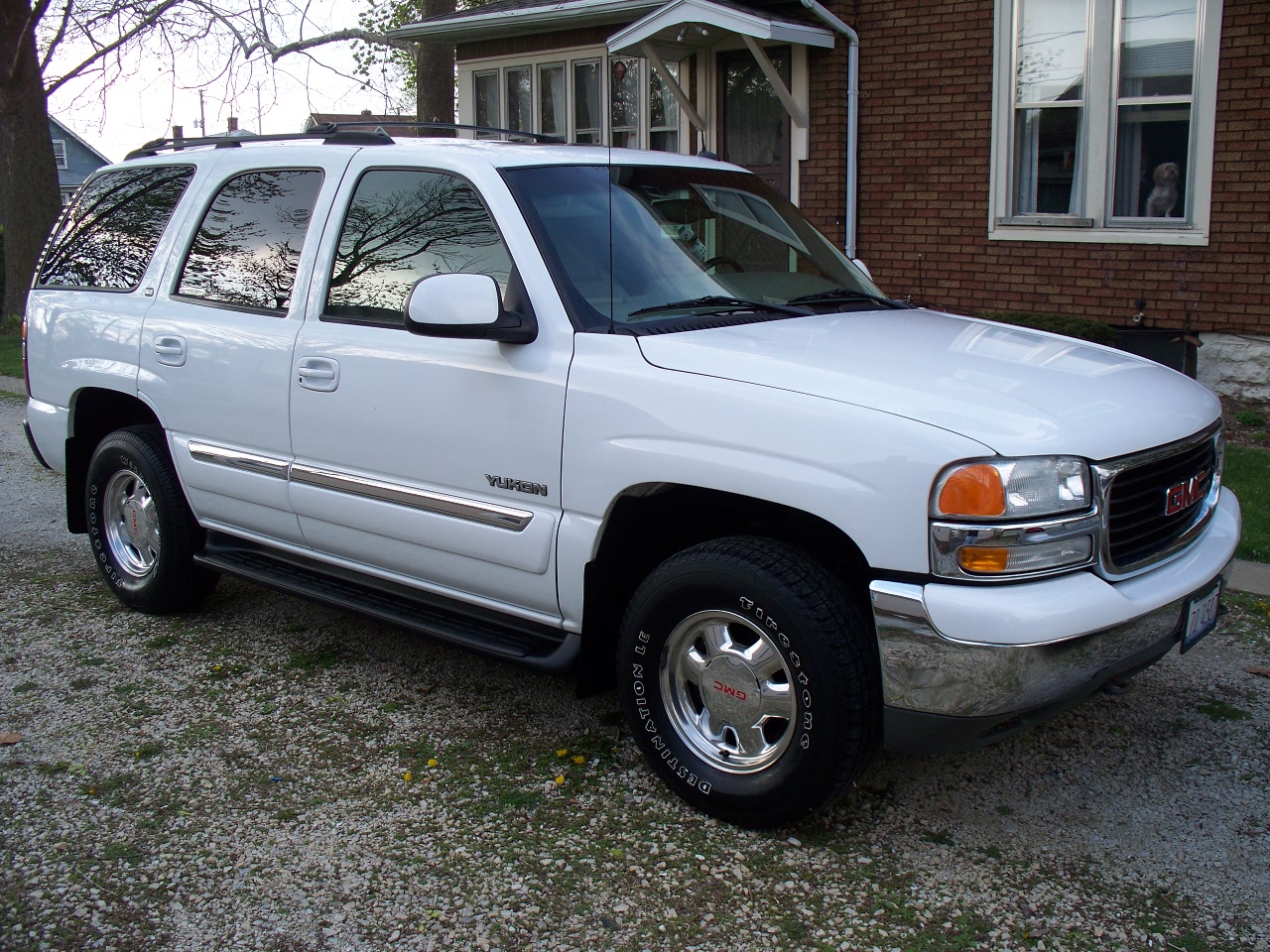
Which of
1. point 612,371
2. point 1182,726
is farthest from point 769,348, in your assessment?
point 1182,726

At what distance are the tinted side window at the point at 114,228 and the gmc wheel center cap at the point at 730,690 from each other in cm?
327

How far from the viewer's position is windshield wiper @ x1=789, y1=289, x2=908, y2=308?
14.0 ft

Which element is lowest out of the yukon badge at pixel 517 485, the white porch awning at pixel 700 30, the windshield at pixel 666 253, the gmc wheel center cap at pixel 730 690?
the gmc wheel center cap at pixel 730 690

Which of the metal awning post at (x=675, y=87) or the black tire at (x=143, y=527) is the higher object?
the metal awning post at (x=675, y=87)

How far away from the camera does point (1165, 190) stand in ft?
31.9

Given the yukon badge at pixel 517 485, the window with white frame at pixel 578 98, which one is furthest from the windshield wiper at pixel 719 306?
the window with white frame at pixel 578 98

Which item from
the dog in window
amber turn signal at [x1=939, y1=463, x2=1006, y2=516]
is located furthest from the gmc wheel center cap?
the dog in window

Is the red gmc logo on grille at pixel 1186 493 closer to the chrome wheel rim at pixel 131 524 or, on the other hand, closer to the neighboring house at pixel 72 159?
the chrome wheel rim at pixel 131 524

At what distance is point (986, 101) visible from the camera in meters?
10.5

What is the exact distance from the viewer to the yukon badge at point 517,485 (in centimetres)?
374

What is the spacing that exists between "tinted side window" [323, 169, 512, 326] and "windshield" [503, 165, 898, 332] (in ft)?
0.67

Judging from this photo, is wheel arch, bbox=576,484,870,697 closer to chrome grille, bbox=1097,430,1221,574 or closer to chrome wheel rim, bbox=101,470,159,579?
chrome grille, bbox=1097,430,1221,574

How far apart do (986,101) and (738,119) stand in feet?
9.94

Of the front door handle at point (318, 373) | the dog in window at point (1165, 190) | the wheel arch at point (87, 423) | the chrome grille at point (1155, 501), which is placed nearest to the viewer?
the chrome grille at point (1155, 501)
